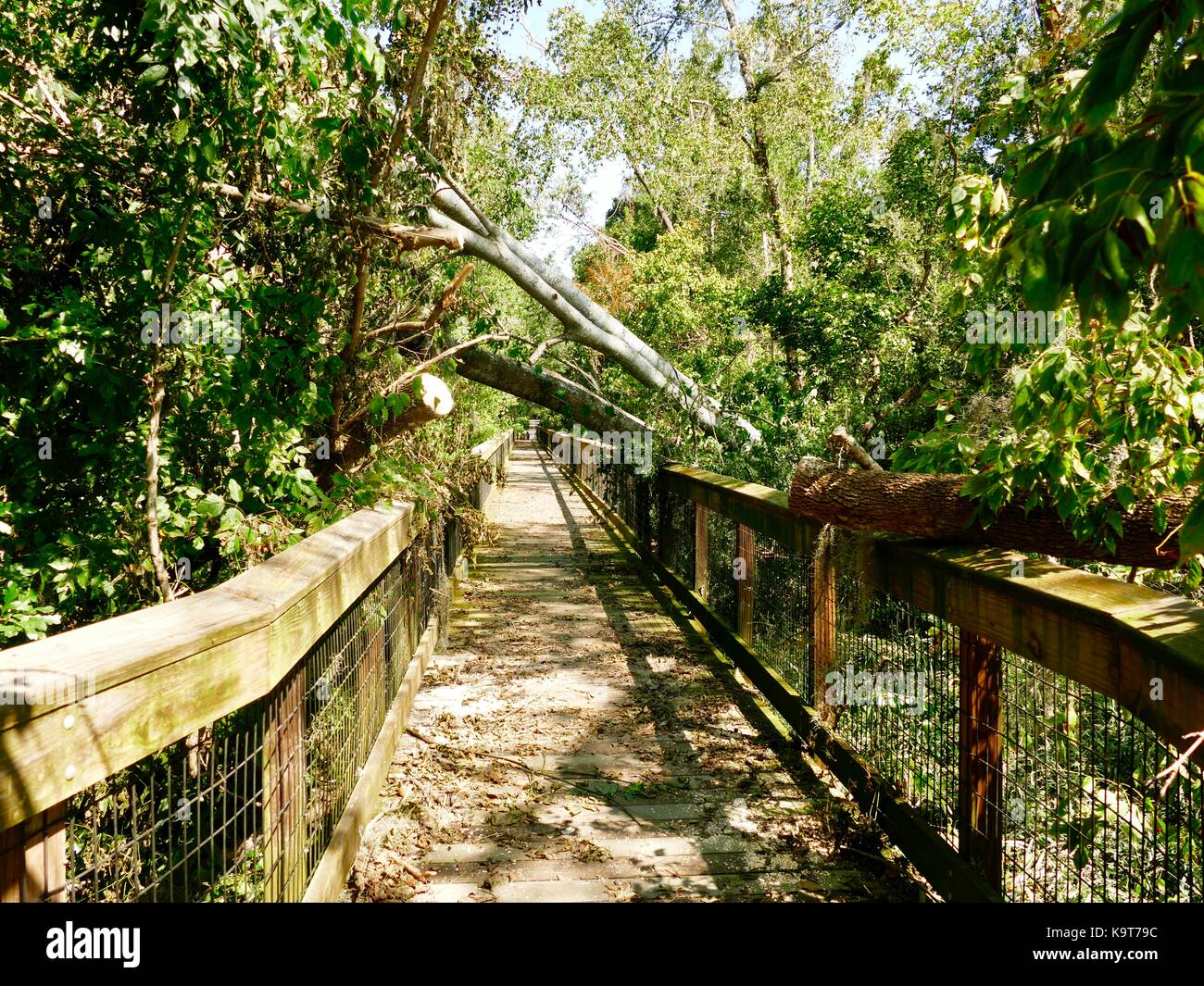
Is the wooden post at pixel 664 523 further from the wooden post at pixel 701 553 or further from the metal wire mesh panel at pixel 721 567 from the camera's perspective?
the metal wire mesh panel at pixel 721 567

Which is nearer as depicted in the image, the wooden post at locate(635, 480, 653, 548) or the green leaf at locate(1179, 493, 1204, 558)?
the green leaf at locate(1179, 493, 1204, 558)

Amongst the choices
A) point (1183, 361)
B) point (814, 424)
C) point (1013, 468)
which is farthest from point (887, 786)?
point (814, 424)

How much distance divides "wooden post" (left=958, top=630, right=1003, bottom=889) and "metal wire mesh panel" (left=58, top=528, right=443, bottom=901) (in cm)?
212

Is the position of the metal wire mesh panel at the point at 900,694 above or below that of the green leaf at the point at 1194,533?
below

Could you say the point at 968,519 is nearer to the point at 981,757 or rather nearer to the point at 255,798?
the point at 981,757

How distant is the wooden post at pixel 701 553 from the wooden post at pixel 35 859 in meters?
6.07

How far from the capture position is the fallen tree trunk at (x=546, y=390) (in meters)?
8.48

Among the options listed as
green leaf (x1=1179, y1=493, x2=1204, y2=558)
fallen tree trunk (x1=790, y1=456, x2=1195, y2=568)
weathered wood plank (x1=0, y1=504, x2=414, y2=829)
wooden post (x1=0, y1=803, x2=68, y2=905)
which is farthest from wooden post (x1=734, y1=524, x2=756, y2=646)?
wooden post (x1=0, y1=803, x2=68, y2=905)

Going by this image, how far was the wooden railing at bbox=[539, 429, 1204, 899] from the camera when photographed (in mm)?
A: 1955

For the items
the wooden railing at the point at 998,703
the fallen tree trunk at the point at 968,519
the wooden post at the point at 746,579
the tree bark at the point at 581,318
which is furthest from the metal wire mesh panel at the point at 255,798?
the tree bark at the point at 581,318

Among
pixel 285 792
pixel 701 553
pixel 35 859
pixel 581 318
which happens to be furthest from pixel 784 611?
pixel 581 318

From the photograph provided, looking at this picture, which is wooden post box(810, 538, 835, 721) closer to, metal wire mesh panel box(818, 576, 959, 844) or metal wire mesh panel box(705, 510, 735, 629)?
metal wire mesh panel box(818, 576, 959, 844)
